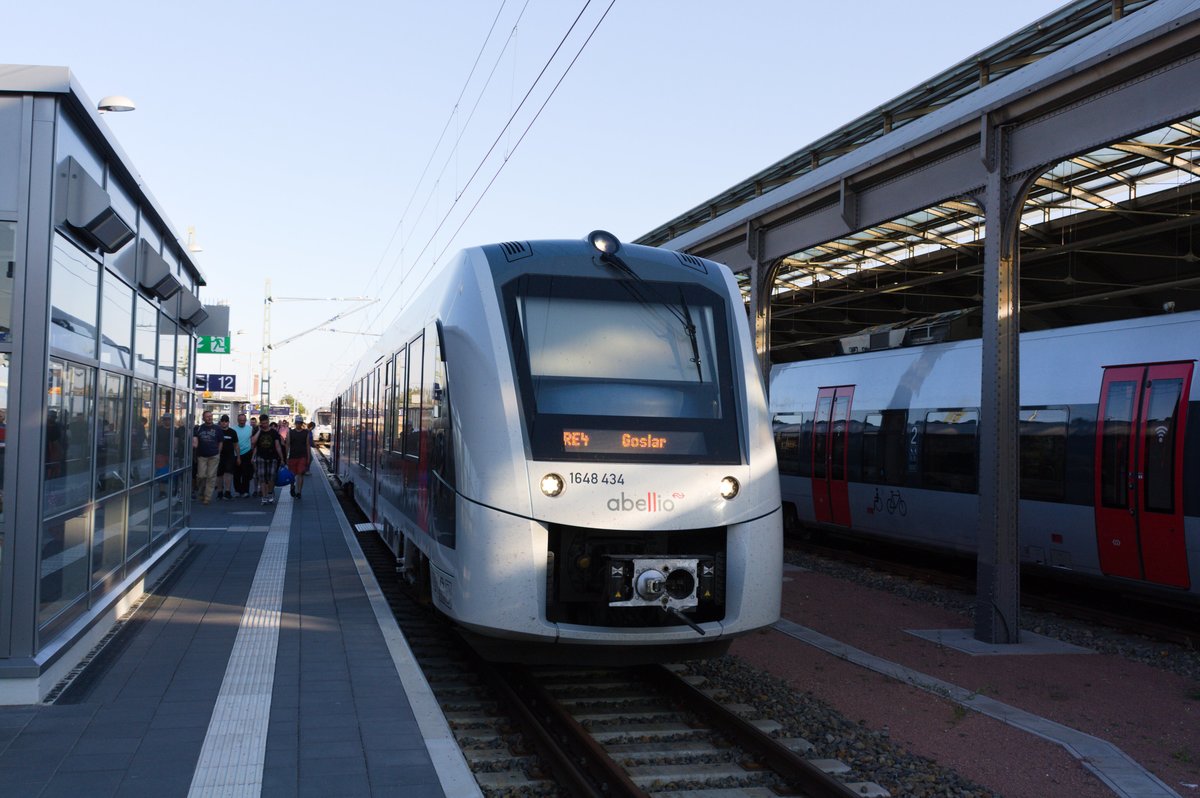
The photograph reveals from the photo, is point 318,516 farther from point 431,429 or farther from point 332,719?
point 332,719

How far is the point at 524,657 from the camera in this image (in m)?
6.37

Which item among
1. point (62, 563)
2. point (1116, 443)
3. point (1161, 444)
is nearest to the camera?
point (62, 563)

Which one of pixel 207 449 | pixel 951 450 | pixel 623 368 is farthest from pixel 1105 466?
pixel 207 449

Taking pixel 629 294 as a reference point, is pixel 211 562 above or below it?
below

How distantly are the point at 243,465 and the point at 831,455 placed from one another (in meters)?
13.0

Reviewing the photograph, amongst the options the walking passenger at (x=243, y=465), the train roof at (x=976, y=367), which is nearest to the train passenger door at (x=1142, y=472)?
the train roof at (x=976, y=367)

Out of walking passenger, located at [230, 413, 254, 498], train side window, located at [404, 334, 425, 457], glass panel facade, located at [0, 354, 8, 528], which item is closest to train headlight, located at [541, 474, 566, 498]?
train side window, located at [404, 334, 425, 457]

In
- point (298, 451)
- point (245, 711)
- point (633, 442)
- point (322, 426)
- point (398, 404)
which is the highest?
point (398, 404)

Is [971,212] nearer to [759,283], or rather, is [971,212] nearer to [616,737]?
[759,283]

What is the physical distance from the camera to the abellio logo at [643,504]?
6.15 meters

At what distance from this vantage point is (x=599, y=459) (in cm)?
624

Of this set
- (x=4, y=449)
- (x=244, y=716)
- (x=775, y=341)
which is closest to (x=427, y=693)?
(x=244, y=716)

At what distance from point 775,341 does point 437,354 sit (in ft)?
67.1

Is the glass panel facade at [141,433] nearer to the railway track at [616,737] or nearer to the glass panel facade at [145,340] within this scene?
the glass panel facade at [145,340]
